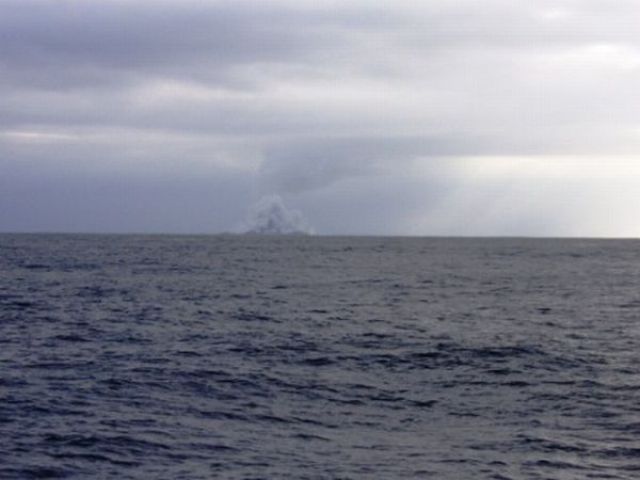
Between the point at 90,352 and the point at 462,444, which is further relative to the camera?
the point at 90,352

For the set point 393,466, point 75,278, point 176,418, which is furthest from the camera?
point 75,278

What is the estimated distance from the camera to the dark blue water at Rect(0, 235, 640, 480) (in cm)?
2220

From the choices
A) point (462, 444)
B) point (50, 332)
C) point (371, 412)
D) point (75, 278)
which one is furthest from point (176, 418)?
point (75, 278)

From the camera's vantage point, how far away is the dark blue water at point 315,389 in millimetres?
22203

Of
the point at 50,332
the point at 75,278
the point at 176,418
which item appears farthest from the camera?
the point at 75,278

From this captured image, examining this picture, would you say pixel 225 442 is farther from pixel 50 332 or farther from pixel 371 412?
pixel 50 332

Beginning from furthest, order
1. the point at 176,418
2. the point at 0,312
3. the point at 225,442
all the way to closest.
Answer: the point at 0,312, the point at 176,418, the point at 225,442

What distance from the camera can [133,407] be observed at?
89.3ft

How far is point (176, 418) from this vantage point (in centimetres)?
2608

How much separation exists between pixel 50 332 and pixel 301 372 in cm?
1421

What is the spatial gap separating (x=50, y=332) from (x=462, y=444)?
24037 millimetres

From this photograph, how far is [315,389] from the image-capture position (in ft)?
101

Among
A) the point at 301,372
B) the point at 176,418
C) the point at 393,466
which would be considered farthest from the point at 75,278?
the point at 393,466

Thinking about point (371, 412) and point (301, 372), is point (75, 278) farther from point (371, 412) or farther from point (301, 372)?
point (371, 412)
